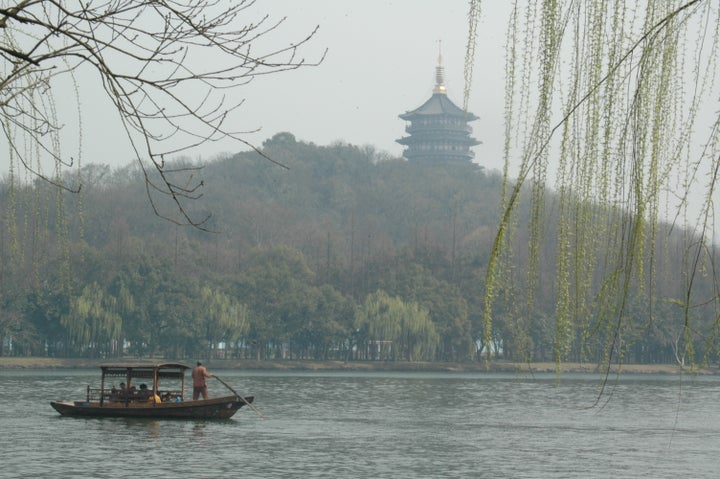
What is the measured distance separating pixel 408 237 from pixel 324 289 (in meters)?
42.2

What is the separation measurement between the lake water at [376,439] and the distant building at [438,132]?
330ft

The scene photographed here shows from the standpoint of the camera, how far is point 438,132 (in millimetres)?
150375

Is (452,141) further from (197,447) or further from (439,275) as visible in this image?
(197,447)

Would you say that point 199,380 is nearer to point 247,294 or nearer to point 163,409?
point 163,409

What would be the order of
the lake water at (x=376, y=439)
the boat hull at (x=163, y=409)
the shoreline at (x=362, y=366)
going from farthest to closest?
the shoreline at (x=362, y=366) → the boat hull at (x=163, y=409) → the lake water at (x=376, y=439)

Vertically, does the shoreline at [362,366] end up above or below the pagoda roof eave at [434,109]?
below

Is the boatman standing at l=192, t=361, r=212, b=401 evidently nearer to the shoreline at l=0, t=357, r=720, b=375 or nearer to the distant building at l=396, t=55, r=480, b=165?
the shoreline at l=0, t=357, r=720, b=375

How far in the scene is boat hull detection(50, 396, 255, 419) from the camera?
104ft

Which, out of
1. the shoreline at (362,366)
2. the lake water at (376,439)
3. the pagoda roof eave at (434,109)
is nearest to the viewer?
the lake water at (376,439)

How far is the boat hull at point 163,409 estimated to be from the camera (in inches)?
1254

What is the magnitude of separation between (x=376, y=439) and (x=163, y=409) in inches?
250

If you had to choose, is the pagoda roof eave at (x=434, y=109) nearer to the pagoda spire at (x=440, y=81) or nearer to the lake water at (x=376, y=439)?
the pagoda spire at (x=440, y=81)

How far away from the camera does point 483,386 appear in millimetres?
62469

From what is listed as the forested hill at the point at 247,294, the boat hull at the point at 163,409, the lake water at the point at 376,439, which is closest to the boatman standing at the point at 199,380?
the boat hull at the point at 163,409
